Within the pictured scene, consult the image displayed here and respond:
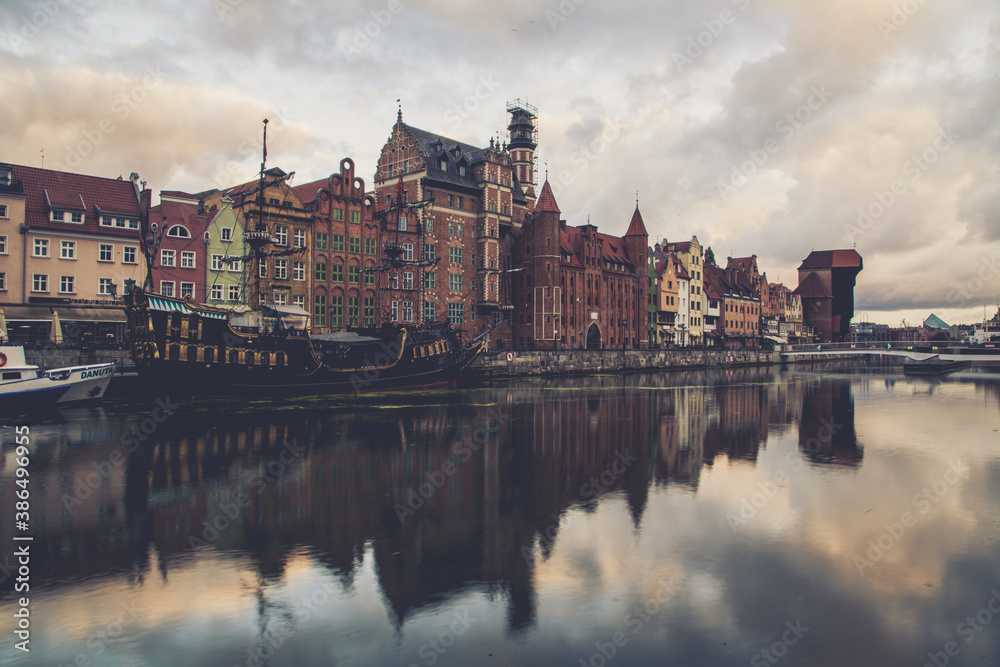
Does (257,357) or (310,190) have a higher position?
(310,190)

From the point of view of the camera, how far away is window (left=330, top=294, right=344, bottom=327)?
217 ft

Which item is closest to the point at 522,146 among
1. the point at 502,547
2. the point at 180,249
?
the point at 180,249

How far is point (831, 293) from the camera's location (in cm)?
16925

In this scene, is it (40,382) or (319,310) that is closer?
(40,382)

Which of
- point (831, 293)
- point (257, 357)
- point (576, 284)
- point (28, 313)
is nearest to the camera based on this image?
point (257, 357)

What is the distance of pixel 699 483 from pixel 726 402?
93.7 feet

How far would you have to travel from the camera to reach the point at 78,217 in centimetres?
5438

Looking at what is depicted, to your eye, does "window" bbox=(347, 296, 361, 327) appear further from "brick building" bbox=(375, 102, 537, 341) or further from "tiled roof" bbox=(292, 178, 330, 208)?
"tiled roof" bbox=(292, 178, 330, 208)

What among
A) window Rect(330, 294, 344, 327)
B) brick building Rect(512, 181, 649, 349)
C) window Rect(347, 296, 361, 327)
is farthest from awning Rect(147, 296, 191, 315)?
brick building Rect(512, 181, 649, 349)

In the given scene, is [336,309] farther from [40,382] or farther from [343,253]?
[40,382]

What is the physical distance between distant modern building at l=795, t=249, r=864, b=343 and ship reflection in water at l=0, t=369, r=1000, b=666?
148m

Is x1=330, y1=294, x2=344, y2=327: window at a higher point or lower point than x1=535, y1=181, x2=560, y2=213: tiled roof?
lower

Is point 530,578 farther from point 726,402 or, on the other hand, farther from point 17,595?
point 726,402

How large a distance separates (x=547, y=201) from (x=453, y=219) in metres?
13.5
